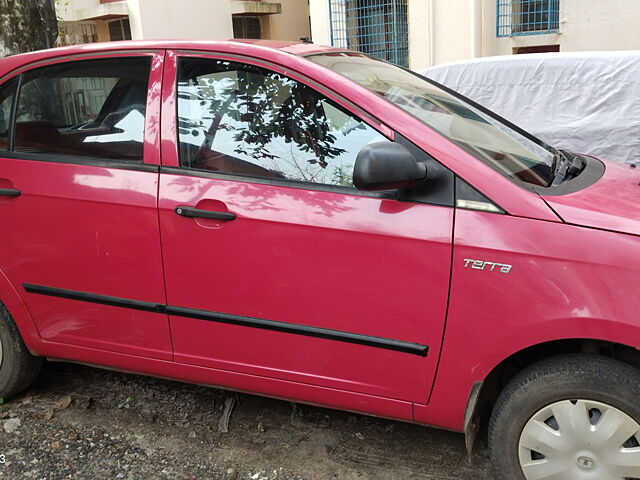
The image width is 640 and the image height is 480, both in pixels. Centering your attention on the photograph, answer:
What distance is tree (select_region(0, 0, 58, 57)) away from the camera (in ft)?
15.5

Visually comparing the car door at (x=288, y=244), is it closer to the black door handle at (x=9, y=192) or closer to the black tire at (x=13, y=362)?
the black door handle at (x=9, y=192)

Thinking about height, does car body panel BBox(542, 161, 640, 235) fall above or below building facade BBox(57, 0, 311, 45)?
below

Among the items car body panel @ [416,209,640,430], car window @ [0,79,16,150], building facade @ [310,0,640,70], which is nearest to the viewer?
car body panel @ [416,209,640,430]

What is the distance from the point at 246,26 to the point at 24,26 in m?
13.4

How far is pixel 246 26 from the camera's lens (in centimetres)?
1759

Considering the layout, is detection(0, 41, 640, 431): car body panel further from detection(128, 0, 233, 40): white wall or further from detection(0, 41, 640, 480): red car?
detection(128, 0, 233, 40): white wall

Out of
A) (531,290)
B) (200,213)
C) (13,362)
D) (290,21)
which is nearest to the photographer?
(531,290)

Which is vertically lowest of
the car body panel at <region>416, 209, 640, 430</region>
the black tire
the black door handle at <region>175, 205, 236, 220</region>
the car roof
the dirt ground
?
the dirt ground

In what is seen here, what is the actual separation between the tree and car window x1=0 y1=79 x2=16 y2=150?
6.48 ft

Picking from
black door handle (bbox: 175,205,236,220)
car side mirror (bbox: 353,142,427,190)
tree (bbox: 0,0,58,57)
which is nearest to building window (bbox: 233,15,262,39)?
tree (bbox: 0,0,58,57)

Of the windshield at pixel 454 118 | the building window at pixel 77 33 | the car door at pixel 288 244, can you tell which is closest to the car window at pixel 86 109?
the car door at pixel 288 244

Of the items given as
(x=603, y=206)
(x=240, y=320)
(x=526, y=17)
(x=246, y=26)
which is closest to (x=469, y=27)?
(x=526, y=17)

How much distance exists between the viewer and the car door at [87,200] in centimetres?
271

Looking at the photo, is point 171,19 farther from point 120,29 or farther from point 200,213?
point 200,213
